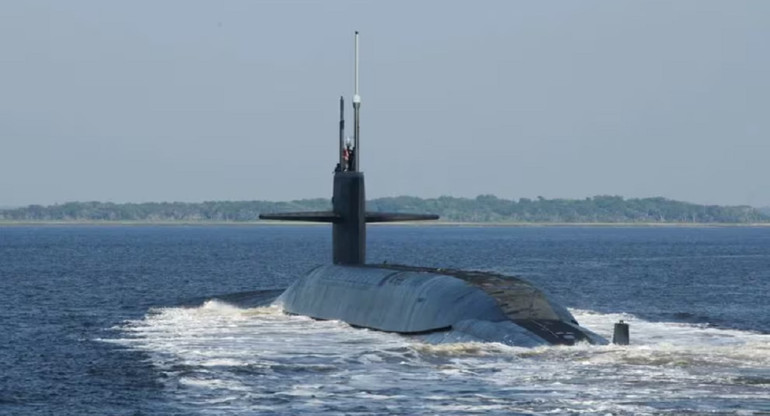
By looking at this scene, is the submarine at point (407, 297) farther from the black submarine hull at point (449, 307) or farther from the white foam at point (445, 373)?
the white foam at point (445, 373)

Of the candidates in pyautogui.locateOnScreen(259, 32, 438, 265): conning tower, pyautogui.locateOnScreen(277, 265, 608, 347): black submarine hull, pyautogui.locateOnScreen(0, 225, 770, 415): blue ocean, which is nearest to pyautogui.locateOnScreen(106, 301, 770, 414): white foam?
pyautogui.locateOnScreen(0, 225, 770, 415): blue ocean

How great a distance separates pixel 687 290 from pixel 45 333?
42816 millimetres

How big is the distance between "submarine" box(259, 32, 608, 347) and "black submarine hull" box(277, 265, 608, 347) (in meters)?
0.03

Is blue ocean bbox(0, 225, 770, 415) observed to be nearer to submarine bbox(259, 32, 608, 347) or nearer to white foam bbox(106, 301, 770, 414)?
white foam bbox(106, 301, 770, 414)

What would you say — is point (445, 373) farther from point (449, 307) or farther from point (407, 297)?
point (407, 297)

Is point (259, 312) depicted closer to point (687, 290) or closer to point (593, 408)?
point (593, 408)

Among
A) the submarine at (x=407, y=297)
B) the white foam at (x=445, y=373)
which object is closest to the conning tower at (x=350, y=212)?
the submarine at (x=407, y=297)

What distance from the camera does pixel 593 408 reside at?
90.4 feet

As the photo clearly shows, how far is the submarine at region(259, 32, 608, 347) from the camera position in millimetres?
37562

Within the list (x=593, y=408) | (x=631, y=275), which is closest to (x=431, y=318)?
(x=593, y=408)

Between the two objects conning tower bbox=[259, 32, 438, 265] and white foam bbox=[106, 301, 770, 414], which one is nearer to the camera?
white foam bbox=[106, 301, 770, 414]

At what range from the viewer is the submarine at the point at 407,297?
37562 millimetres

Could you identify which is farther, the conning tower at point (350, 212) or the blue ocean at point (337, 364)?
the conning tower at point (350, 212)

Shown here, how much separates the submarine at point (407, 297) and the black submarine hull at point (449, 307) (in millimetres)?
29
